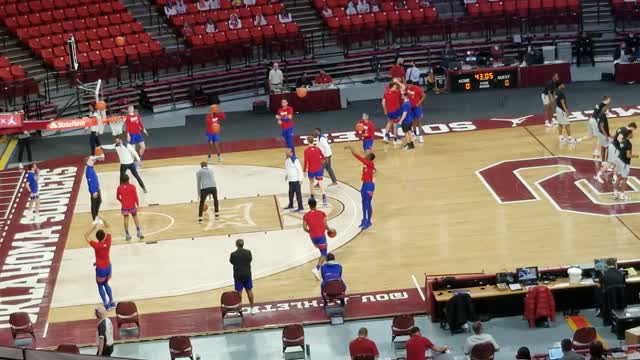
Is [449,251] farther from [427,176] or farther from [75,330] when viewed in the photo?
[75,330]

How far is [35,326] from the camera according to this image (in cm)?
2261

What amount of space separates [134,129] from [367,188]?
853cm

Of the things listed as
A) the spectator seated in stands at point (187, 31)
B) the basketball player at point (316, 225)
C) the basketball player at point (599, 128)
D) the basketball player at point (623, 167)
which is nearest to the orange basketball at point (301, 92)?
the spectator seated in stands at point (187, 31)

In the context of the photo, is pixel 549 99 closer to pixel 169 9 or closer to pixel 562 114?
pixel 562 114

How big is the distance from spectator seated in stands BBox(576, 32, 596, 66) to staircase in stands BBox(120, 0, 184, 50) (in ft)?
44.7

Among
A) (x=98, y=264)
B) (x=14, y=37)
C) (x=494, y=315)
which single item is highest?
(x=14, y=37)

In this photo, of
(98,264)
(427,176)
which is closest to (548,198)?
(427,176)

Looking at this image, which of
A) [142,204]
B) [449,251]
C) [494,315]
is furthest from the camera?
[142,204]

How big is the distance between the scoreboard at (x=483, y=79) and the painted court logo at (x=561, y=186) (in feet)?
29.2

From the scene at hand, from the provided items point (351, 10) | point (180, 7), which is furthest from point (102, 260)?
point (351, 10)

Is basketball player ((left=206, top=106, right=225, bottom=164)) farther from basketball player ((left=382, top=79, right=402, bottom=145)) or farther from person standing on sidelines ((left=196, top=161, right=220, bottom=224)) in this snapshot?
person standing on sidelines ((left=196, top=161, right=220, bottom=224))

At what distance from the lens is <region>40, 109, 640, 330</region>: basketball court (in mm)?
24078

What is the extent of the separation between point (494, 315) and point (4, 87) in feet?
66.4

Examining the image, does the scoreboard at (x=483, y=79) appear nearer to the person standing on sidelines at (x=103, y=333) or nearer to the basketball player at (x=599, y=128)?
the basketball player at (x=599, y=128)
